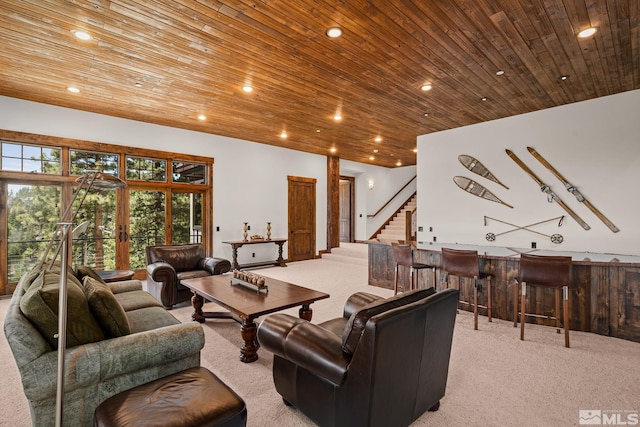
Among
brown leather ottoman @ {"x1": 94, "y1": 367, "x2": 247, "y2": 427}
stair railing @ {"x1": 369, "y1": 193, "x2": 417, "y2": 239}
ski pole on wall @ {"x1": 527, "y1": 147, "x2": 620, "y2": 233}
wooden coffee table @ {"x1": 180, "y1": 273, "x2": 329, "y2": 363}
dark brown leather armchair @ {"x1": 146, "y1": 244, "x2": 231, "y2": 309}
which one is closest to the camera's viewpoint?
brown leather ottoman @ {"x1": 94, "y1": 367, "x2": 247, "y2": 427}

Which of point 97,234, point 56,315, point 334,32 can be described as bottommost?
point 56,315

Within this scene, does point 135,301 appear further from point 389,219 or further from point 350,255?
point 389,219

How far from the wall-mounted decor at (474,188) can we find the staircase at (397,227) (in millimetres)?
3581

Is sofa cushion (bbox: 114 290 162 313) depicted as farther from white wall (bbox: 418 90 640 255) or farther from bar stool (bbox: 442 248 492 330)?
A: white wall (bbox: 418 90 640 255)

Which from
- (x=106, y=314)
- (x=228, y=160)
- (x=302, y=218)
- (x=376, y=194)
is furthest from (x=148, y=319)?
→ (x=376, y=194)

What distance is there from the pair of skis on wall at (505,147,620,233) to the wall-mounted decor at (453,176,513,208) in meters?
0.62

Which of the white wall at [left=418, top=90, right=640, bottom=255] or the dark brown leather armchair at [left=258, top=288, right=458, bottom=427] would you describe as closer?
the dark brown leather armchair at [left=258, top=288, right=458, bottom=427]

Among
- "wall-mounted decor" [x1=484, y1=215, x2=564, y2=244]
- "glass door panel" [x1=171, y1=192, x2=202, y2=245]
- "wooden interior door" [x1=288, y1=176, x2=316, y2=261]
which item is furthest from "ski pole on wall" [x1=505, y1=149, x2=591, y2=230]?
"glass door panel" [x1=171, y1=192, x2=202, y2=245]

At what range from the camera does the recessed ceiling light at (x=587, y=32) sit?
296 centimetres

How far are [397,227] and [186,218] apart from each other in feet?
21.1

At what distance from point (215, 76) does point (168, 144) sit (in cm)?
297

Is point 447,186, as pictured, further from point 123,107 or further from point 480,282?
point 123,107

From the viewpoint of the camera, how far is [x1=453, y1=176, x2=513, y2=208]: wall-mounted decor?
19.0 ft

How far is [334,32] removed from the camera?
9.71ft
